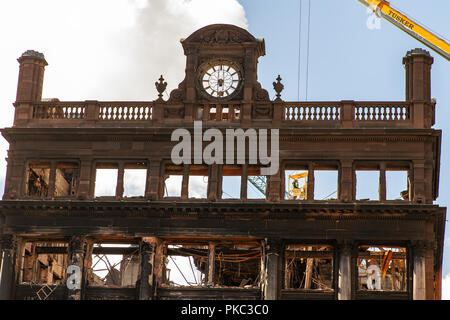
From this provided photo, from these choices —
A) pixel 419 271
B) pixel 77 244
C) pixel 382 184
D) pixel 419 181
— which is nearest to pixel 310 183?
pixel 382 184

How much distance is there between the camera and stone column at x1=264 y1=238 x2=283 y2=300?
316ft

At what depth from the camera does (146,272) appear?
97688 mm

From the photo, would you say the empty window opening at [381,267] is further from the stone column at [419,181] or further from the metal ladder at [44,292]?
the metal ladder at [44,292]

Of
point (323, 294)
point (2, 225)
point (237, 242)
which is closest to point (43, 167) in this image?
point (2, 225)

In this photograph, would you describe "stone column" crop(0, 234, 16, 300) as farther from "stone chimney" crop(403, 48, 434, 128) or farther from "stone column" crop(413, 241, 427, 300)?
"stone chimney" crop(403, 48, 434, 128)

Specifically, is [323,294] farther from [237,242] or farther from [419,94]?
[419,94]

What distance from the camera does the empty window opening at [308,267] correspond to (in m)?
99.2

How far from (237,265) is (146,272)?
13.3 m

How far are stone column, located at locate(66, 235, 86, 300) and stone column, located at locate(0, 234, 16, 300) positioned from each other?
12.0 feet

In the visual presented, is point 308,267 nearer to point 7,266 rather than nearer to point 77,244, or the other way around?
point 77,244

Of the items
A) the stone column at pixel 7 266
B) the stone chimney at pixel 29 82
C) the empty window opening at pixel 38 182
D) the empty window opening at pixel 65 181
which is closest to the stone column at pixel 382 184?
the empty window opening at pixel 65 181

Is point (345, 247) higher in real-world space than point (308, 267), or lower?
higher

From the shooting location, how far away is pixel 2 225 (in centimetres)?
9969
